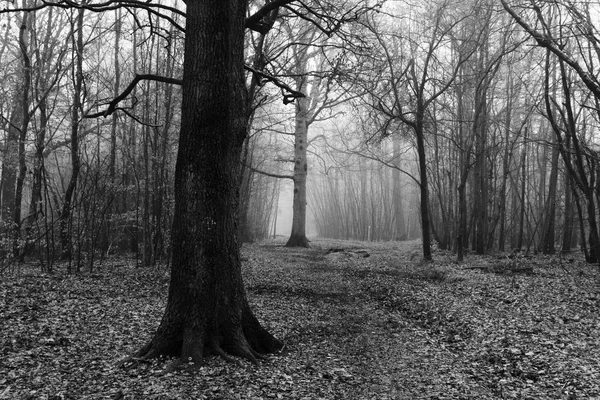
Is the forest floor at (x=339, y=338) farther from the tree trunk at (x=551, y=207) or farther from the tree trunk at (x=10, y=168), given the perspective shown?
the tree trunk at (x=10, y=168)

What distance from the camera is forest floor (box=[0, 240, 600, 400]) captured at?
363 centimetres

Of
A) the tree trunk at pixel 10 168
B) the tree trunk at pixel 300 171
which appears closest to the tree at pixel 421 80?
the tree trunk at pixel 300 171

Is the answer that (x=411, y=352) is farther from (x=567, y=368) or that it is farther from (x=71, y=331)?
(x=71, y=331)

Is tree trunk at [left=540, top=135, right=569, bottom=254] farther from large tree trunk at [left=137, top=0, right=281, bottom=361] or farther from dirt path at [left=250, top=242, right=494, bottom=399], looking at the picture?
large tree trunk at [left=137, top=0, right=281, bottom=361]

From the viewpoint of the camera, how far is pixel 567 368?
395 cm

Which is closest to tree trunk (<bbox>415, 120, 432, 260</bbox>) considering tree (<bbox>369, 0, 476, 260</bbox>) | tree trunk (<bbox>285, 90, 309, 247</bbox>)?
tree (<bbox>369, 0, 476, 260</bbox>)

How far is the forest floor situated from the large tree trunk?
320 mm

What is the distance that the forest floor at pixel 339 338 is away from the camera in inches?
143

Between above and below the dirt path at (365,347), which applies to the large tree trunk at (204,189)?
Answer: above

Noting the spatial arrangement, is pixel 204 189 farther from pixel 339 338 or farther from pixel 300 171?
pixel 300 171

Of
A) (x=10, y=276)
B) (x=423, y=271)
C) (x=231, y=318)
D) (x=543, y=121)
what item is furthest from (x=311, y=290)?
(x=543, y=121)

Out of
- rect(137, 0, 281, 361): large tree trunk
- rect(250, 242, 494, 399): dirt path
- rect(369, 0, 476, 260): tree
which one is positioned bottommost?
rect(250, 242, 494, 399): dirt path

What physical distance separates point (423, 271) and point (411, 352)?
212 inches

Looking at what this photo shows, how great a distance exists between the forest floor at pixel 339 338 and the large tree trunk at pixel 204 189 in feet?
1.05
